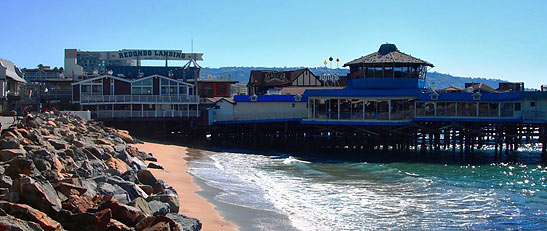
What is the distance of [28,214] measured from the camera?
1291cm

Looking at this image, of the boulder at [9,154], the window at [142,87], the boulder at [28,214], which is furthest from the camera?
the window at [142,87]

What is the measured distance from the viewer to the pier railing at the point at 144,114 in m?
57.3

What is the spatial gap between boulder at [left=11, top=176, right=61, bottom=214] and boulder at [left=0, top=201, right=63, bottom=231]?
544 mm

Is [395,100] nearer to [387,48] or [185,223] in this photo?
[387,48]

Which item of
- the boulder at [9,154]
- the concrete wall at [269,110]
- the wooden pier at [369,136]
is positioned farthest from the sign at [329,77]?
the boulder at [9,154]

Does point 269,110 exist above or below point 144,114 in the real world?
above

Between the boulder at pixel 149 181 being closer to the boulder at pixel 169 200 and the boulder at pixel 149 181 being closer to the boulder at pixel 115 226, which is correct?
the boulder at pixel 169 200

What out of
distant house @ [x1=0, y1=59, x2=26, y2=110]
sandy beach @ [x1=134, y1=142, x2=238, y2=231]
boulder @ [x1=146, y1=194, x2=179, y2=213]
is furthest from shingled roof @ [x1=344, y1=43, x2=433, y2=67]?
boulder @ [x1=146, y1=194, x2=179, y2=213]

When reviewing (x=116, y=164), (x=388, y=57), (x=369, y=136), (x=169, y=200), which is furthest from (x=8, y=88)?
(x=169, y=200)

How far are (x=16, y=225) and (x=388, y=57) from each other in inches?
1796

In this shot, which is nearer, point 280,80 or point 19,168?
point 19,168

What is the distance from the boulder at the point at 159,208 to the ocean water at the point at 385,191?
4.96m

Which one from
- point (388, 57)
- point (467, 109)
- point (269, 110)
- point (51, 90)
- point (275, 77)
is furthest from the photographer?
point (275, 77)

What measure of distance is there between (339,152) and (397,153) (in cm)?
464
